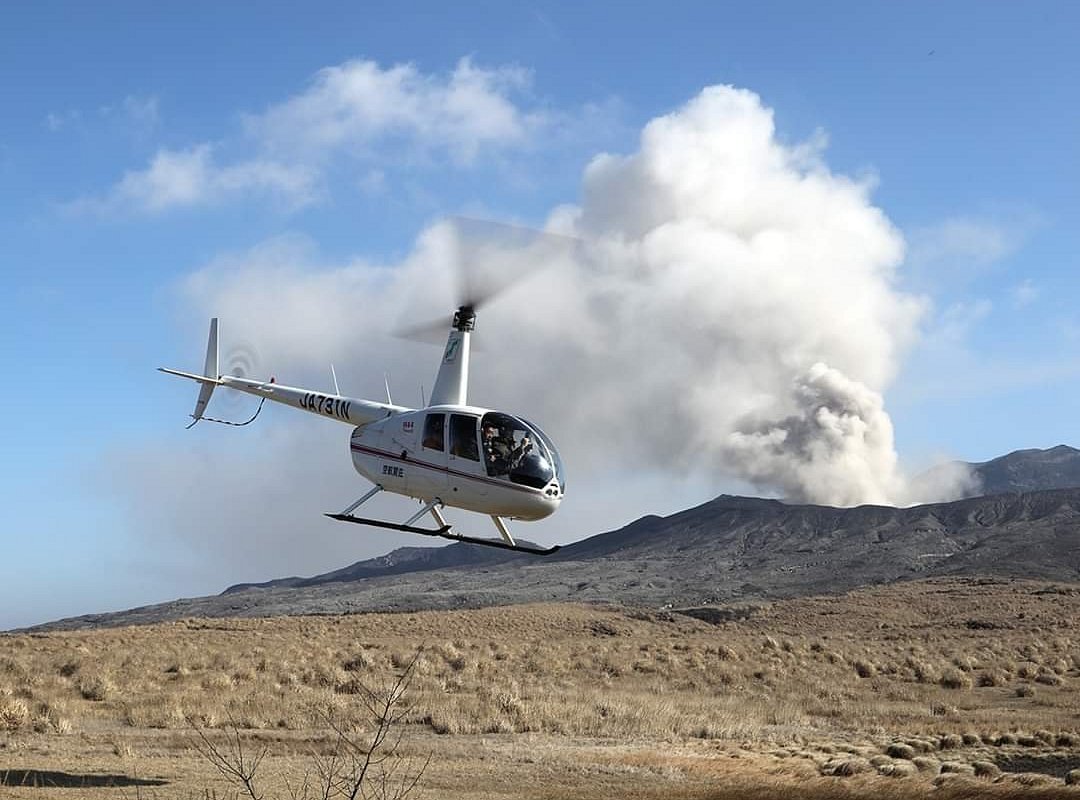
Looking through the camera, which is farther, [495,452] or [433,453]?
[433,453]

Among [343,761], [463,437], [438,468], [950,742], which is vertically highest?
[463,437]

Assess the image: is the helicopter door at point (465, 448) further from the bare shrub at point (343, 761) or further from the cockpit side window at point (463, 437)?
the bare shrub at point (343, 761)

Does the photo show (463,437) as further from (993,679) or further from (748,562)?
(748,562)

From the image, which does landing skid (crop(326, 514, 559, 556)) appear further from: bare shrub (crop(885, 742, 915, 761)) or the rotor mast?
bare shrub (crop(885, 742, 915, 761))

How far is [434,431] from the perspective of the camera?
23.5 meters

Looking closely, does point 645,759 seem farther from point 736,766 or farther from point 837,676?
point 837,676

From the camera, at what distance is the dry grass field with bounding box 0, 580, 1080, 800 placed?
22.1 m

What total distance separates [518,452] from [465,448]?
1.13 m

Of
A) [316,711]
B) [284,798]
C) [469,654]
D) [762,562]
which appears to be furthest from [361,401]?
[762,562]

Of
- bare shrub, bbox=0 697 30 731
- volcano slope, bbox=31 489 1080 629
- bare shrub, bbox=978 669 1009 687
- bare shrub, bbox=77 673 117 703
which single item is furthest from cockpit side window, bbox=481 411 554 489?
volcano slope, bbox=31 489 1080 629

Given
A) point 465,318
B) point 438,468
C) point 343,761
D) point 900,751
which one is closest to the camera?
point 343,761

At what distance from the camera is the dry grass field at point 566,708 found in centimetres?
2208

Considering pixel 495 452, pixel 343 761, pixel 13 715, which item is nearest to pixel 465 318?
pixel 495 452

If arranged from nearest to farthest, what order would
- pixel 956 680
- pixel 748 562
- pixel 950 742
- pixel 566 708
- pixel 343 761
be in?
1. pixel 343 761
2. pixel 950 742
3. pixel 566 708
4. pixel 956 680
5. pixel 748 562
